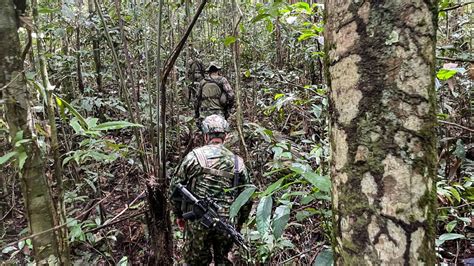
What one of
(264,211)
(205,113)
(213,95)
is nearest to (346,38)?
(264,211)

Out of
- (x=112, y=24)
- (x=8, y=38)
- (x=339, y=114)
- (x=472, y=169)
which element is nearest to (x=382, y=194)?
(x=339, y=114)

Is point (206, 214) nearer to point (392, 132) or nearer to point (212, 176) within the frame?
point (212, 176)

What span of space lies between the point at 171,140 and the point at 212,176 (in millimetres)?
2984

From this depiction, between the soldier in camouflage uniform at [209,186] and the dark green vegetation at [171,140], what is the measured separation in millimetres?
273

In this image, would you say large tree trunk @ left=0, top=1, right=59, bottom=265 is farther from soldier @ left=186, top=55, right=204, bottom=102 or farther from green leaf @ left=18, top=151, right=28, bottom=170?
soldier @ left=186, top=55, right=204, bottom=102

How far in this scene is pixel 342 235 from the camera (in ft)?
2.68

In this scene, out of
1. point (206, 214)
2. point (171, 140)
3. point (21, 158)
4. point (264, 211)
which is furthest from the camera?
point (171, 140)

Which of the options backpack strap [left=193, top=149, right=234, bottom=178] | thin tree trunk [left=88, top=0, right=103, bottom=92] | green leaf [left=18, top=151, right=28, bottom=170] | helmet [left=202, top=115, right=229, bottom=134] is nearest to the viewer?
green leaf [left=18, top=151, right=28, bottom=170]

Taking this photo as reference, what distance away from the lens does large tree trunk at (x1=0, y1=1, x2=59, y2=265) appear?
150 centimetres

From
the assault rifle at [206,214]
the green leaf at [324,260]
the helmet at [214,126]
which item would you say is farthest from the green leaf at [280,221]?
the helmet at [214,126]

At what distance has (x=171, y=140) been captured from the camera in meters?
6.05

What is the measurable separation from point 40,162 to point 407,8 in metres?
1.49

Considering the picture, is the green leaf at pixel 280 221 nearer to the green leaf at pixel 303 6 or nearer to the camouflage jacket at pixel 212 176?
the green leaf at pixel 303 6

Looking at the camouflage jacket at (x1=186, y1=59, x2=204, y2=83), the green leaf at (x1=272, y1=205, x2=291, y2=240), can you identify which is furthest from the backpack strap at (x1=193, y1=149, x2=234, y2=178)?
the camouflage jacket at (x1=186, y1=59, x2=204, y2=83)
